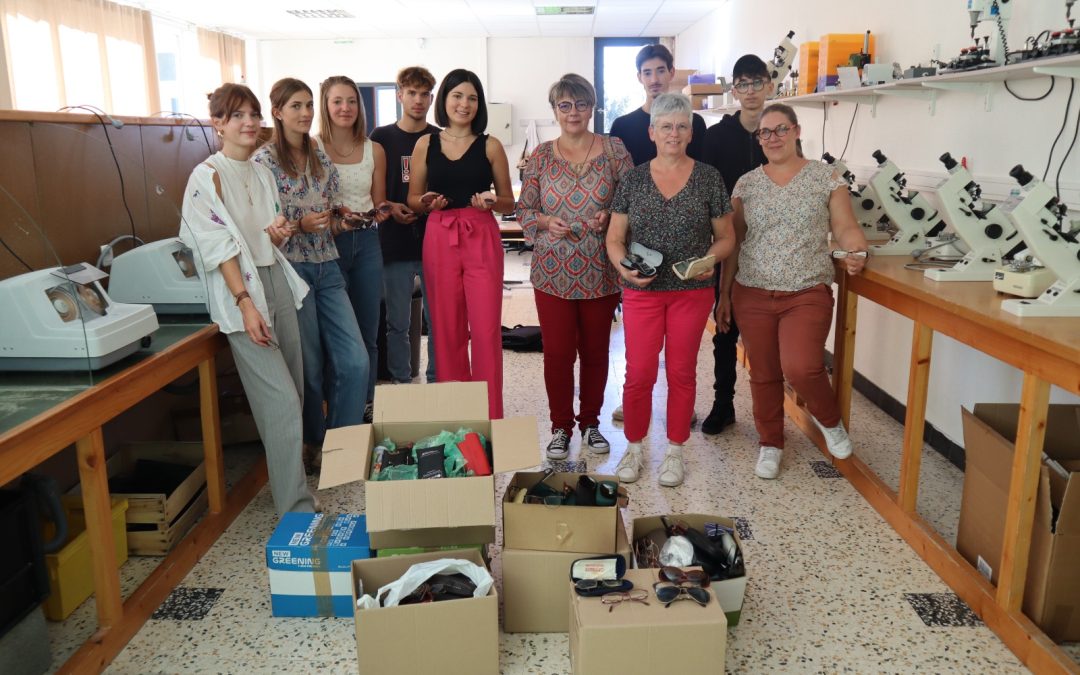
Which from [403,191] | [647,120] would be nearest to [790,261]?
[647,120]

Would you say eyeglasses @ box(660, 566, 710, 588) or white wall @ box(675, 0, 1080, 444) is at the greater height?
white wall @ box(675, 0, 1080, 444)

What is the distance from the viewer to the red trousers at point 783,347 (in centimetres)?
286

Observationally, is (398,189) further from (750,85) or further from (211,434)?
(750,85)

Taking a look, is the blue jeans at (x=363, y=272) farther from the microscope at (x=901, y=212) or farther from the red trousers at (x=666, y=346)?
the microscope at (x=901, y=212)

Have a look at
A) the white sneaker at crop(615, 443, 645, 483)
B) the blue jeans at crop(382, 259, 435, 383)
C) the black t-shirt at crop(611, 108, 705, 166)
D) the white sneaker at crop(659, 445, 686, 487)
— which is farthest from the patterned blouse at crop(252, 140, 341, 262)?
the white sneaker at crop(659, 445, 686, 487)

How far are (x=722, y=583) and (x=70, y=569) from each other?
1819 mm

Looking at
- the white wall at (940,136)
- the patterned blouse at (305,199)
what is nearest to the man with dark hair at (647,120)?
the white wall at (940,136)

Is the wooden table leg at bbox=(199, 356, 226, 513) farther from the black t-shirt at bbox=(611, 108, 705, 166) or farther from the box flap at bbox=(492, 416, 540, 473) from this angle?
the black t-shirt at bbox=(611, 108, 705, 166)

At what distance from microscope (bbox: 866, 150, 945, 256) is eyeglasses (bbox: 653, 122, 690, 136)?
89cm

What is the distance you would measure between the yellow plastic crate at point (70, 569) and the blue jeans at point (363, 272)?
45.3 inches

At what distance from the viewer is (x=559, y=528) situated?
6.75ft

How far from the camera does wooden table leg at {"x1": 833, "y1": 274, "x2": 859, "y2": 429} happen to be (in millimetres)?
3074

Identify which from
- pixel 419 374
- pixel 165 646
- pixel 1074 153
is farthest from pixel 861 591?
pixel 419 374

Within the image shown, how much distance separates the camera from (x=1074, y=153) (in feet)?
8.59
